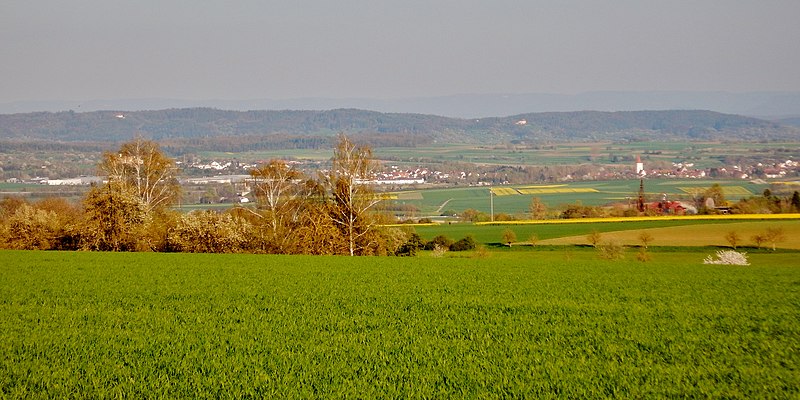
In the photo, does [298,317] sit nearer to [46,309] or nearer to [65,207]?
[46,309]

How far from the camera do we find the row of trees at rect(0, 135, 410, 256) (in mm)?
42094

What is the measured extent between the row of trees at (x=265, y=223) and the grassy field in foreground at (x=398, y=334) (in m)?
13.9

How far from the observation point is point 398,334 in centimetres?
1570

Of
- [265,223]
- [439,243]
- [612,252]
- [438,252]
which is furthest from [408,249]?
[612,252]

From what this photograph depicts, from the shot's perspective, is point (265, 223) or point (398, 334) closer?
point (398, 334)

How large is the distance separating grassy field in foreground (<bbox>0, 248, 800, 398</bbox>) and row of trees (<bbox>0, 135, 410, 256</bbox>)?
13.9 meters

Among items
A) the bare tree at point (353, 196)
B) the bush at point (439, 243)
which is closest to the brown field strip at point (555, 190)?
the bush at point (439, 243)

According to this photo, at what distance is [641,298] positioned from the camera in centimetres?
2105

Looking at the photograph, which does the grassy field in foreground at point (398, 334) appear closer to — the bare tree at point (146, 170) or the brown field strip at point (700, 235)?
the bare tree at point (146, 170)

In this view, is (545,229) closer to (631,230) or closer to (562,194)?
(631,230)

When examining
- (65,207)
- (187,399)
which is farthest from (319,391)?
(65,207)

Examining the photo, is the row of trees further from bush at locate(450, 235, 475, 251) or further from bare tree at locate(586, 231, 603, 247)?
bare tree at locate(586, 231, 603, 247)

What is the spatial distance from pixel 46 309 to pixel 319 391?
35.7 feet

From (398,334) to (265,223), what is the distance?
29495 millimetres
